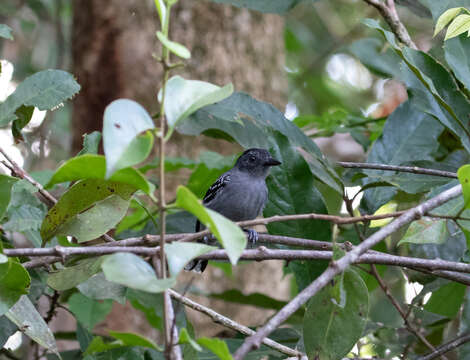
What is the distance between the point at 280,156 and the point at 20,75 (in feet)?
19.4

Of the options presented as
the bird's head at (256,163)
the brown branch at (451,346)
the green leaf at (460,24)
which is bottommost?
the bird's head at (256,163)

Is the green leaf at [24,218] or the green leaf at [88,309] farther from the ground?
the green leaf at [24,218]

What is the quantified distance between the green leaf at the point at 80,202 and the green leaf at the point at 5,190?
0.21m

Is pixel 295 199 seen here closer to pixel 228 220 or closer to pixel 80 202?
pixel 80 202

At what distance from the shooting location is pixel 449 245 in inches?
125

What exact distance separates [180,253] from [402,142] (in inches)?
84.2

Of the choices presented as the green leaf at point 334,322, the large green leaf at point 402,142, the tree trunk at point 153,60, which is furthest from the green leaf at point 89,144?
the tree trunk at point 153,60

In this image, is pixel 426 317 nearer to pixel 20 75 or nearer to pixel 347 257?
pixel 347 257

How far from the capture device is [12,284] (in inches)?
80.1

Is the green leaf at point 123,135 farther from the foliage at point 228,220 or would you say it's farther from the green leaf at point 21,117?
the green leaf at point 21,117

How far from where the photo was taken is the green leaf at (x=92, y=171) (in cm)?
171

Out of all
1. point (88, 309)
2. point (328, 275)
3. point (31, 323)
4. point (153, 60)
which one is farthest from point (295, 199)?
point (153, 60)

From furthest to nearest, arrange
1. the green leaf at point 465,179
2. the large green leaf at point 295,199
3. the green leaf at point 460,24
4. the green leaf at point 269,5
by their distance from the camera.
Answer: the green leaf at point 269,5
the large green leaf at point 295,199
the green leaf at point 460,24
the green leaf at point 465,179

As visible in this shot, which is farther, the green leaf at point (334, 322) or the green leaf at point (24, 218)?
the green leaf at point (24, 218)
